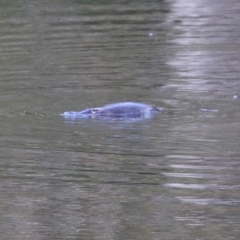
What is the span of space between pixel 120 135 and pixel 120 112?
80 centimetres

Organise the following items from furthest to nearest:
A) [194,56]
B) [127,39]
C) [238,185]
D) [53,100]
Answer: [127,39]
[194,56]
[53,100]
[238,185]

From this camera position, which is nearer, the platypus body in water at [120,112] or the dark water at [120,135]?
the dark water at [120,135]

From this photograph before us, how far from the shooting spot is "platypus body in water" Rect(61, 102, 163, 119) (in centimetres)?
997

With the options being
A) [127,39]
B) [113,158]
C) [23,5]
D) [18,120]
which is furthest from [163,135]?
[23,5]

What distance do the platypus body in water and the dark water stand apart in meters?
0.16

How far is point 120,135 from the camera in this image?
9234 millimetres

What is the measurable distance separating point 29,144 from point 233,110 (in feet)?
7.42

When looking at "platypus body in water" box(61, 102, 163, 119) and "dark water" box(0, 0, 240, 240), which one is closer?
"dark water" box(0, 0, 240, 240)

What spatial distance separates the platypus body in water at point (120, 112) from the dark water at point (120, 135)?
16cm

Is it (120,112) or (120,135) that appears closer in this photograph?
(120,135)

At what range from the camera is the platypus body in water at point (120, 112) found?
32.7ft

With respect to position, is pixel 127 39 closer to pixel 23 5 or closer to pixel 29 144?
pixel 23 5

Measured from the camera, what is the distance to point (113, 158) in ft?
27.7

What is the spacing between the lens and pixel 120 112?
10008mm
